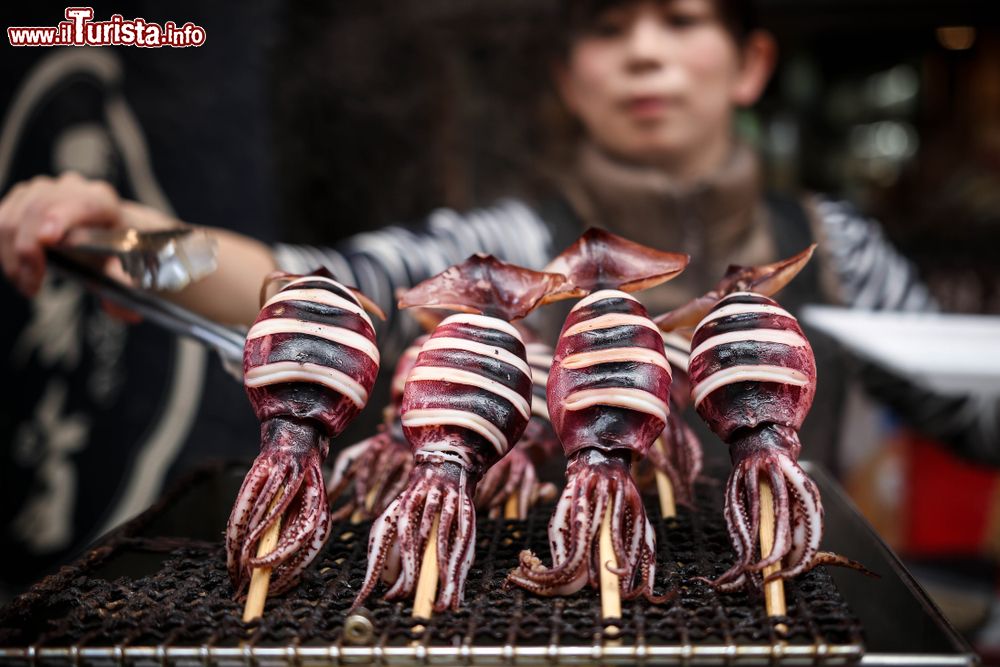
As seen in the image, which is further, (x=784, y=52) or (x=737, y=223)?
(x=784, y=52)

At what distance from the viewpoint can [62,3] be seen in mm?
1558

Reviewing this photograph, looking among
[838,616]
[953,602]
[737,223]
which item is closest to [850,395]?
[737,223]

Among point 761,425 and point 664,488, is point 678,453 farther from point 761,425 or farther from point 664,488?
point 761,425

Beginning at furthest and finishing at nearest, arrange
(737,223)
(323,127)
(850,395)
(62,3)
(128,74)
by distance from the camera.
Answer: (323,127)
(128,74)
(737,223)
(850,395)
(62,3)

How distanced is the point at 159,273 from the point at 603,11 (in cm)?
156

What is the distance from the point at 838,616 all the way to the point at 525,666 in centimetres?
39

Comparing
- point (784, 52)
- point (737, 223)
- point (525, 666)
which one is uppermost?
point (784, 52)

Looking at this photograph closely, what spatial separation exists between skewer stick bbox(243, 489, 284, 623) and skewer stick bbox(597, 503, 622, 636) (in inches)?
17.0

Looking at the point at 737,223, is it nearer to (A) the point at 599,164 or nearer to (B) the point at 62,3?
(A) the point at 599,164

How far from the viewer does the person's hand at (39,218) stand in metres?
1.60

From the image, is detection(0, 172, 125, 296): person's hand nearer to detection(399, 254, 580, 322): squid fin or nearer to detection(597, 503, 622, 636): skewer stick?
detection(399, 254, 580, 322): squid fin

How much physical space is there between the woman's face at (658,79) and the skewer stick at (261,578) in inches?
70.4

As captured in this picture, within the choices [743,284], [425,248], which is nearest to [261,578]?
[743,284]

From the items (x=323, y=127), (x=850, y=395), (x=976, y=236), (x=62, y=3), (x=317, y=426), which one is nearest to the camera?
(x=317, y=426)
